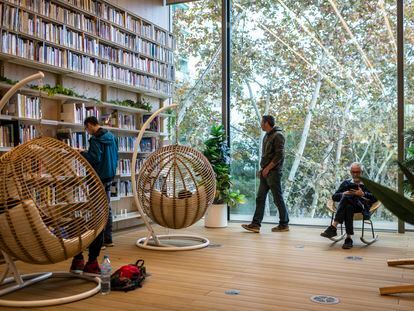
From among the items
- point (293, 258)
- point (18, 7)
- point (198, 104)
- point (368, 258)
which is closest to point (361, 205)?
point (368, 258)

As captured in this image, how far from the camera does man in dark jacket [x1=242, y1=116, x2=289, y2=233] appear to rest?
6512 millimetres

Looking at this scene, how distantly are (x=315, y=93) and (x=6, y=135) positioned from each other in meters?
4.46

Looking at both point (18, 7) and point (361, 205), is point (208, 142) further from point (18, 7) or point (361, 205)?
point (18, 7)

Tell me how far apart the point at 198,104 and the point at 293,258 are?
393cm

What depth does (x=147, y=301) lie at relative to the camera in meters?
3.33

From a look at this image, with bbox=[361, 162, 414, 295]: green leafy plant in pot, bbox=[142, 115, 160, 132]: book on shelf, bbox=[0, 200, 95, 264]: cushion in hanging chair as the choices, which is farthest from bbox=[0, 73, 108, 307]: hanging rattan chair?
bbox=[142, 115, 160, 132]: book on shelf

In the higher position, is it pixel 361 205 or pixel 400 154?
pixel 400 154

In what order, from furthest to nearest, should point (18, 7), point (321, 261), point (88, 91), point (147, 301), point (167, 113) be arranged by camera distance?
point (167, 113) → point (88, 91) → point (18, 7) → point (321, 261) → point (147, 301)

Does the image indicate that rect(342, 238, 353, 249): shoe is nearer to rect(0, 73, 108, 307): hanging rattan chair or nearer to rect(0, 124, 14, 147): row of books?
rect(0, 73, 108, 307): hanging rattan chair

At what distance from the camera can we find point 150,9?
24.9 ft

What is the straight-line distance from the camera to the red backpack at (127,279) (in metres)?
3.60

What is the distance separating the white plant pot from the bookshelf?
3.83ft

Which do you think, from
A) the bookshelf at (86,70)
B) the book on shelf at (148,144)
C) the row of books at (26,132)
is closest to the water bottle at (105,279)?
the bookshelf at (86,70)

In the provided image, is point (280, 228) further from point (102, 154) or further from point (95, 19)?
point (95, 19)
